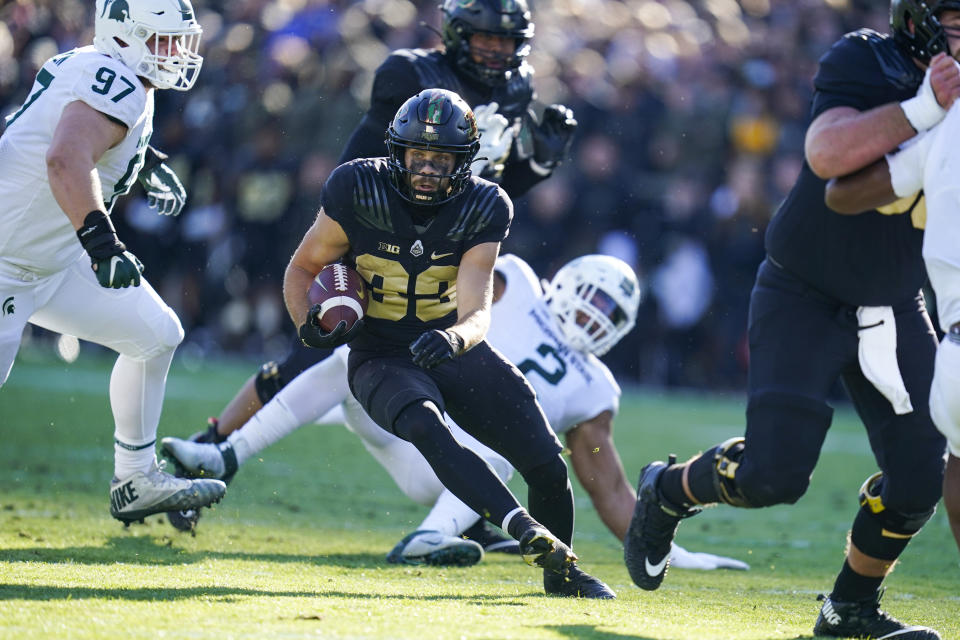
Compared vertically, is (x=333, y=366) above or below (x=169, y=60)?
below

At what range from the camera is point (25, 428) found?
8.49 meters

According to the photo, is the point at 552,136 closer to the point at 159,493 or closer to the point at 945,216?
the point at 159,493

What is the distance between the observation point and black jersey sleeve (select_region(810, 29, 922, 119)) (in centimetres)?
381

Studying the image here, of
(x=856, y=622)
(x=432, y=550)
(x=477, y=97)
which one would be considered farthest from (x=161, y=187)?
(x=856, y=622)

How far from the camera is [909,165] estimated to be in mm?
3551

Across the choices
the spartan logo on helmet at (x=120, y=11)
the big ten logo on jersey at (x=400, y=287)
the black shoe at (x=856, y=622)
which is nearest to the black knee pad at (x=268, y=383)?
the big ten logo on jersey at (x=400, y=287)

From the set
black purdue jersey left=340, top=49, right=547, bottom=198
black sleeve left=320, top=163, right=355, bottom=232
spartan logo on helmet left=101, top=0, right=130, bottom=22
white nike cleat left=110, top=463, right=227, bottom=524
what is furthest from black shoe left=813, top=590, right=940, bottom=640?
spartan logo on helmet left=101, top=0, right=130, bottom=22

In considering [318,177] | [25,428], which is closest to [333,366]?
[25,428]

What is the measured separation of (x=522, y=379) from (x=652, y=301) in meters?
8.01

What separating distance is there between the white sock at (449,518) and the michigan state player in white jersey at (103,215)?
2.56ft

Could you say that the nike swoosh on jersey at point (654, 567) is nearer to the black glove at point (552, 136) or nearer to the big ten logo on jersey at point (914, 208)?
the big ten logo on jersey at point (914, 208)

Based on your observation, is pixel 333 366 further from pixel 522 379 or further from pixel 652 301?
pixel 652 301

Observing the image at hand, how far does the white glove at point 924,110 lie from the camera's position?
3.50 m

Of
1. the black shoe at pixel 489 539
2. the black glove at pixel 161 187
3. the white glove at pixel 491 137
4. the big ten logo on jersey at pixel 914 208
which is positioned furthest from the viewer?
the white glove at pixel 491 137
